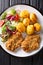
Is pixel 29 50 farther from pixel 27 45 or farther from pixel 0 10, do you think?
pixel 0 10

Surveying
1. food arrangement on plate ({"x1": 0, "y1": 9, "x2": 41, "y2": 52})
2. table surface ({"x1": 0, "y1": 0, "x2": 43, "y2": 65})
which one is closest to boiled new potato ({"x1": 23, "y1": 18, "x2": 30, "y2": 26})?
food arrangement on plate ({"x1": 0, "y1": 9, "x2": 41, "y2": 52})

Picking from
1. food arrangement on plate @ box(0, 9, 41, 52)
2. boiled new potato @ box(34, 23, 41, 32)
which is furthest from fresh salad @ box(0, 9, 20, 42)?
boiled new potato @ box(34, 23, 41, 32)

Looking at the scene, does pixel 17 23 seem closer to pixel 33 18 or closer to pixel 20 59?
pixel 33 18

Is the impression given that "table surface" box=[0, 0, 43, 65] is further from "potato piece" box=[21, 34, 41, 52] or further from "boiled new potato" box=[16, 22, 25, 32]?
"boiled new potato" box=[16, 22, 25, 32]

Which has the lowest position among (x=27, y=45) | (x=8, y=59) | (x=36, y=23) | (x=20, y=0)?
(x=8, y=59)

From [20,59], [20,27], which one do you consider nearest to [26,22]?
[20,27]

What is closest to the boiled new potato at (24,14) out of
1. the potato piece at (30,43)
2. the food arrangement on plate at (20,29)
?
the food arrangement on plate at (20,29)

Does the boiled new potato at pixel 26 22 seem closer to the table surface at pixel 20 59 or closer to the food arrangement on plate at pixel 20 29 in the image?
the food arrangement on plate at pixel 20 29

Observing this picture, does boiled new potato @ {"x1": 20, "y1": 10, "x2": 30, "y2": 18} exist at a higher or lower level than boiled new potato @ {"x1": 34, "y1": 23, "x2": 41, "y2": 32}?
higher

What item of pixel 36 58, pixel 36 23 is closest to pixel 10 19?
pixel 36 23
